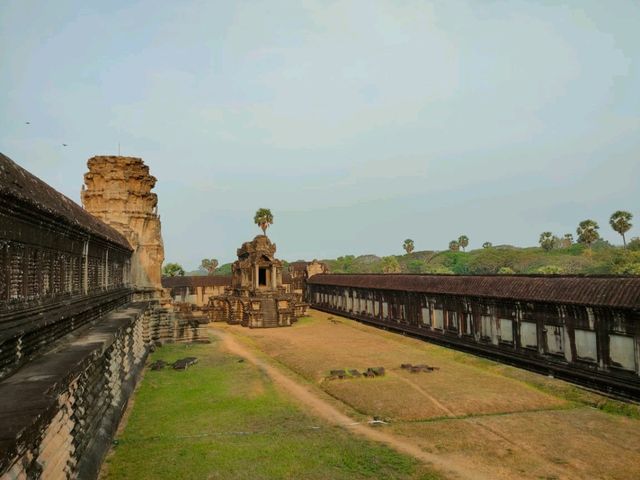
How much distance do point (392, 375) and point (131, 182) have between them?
68.5 ft

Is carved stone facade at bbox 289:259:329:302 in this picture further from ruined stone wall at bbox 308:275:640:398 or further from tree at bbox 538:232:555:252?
tree at bbox 538:232:555:252

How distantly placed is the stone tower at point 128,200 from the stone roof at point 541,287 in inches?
706

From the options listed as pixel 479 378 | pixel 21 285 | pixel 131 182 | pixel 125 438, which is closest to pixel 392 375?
pixel 479 378

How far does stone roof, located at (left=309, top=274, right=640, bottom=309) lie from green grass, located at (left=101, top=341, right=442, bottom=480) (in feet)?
35.6

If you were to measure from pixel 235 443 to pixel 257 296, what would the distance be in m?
30.5

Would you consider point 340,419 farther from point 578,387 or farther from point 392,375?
point 578,387

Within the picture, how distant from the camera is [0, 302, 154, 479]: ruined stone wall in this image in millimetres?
5273

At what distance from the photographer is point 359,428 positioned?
42.7 feet

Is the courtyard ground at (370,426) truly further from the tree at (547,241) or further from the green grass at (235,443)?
the tree at (547,241)

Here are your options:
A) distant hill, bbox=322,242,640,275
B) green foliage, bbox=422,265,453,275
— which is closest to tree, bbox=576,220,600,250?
distant hill, bbox=322,242,640,275

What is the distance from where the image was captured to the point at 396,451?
442 inches

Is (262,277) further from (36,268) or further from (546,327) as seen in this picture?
(36,268)

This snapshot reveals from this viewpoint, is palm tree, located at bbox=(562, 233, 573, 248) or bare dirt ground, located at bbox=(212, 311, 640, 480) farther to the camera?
palm tree, located at bbox=(562, 233, 573, 248)

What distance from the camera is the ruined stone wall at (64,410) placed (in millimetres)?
5273
